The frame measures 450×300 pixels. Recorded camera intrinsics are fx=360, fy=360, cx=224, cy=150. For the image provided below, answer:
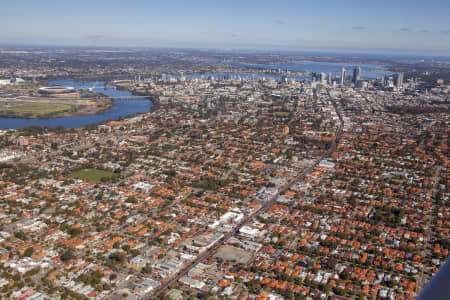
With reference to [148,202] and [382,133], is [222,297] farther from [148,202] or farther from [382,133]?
[382,133]

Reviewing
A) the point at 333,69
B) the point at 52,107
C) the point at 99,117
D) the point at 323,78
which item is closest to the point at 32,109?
the point at 52,107

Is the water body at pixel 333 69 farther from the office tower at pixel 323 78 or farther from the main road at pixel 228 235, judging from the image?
the main road at pixel 228 235

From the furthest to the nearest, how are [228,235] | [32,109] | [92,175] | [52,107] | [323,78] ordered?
[323,78] < [52,107] < [32,109] < [92,175] < [228,235]

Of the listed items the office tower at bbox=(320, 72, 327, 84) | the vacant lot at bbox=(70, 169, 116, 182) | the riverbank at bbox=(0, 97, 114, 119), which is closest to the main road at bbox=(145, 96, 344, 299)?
the vacant lot at bbox=(70, 169, 116, 182)

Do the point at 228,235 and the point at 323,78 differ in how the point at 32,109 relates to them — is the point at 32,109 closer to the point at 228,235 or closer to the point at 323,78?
the point at 228,235

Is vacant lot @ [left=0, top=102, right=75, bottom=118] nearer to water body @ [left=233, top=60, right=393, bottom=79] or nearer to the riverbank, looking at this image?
the riverbank
